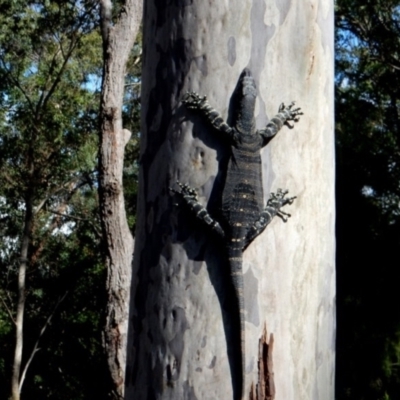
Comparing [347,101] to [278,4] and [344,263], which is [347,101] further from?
[278,4]

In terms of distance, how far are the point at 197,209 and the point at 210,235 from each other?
57mm

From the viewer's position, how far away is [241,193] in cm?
168

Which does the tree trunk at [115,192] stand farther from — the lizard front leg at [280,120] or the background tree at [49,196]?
the lizard front leg at [280,120]

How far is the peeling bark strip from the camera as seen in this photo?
1.66 m

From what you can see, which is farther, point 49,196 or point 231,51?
point 49,196

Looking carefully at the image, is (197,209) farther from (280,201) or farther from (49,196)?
(49,196)

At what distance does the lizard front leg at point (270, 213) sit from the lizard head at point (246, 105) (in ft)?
0.47

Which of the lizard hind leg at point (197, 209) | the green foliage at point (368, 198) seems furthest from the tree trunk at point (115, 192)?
the lizard hind leg at point (197, 209)

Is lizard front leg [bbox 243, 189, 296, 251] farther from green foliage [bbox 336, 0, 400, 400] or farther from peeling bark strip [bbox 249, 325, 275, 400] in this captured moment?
green foliage [bbox 336, 0, 400, 400]

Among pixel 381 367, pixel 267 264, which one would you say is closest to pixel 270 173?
pixel 267 264

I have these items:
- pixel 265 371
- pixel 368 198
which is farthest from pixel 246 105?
pixel 368 198

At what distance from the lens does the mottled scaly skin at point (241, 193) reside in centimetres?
166

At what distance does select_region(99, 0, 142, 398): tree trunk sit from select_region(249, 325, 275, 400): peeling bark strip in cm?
723

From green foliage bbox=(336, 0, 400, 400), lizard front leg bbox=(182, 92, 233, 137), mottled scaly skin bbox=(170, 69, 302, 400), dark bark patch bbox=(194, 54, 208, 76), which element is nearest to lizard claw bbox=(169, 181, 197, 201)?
mottled scaly skin bbox=(170, 69, 302, 400)
